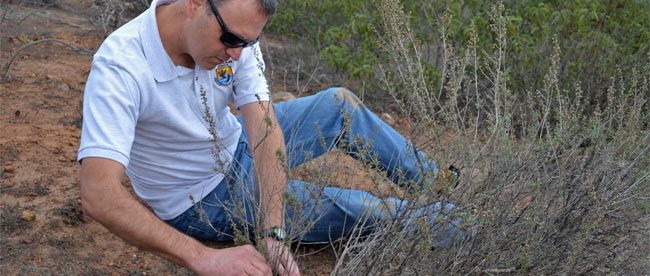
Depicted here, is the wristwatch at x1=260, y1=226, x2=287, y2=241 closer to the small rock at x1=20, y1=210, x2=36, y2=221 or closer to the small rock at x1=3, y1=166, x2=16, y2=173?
the small rock at x1=20, y1=210, x2=36, y2=221

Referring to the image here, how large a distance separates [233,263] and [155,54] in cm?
78

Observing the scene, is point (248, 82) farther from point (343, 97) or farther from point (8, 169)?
point (8, 169)

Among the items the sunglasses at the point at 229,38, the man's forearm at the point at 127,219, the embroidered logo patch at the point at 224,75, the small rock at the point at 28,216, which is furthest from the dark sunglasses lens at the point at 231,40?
the small rock at the point at 28,216

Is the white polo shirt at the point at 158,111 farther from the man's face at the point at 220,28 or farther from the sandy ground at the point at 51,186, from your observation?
the sandy ground at the point at 51,186

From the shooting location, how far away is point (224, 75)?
252 centimetres

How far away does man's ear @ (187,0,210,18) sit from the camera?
2113mm

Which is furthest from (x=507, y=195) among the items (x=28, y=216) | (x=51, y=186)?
(x=51, y=186)

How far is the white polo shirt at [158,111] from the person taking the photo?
1.95 meters

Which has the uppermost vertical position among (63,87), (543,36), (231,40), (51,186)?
(231,40)

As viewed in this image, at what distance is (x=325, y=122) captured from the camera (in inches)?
113

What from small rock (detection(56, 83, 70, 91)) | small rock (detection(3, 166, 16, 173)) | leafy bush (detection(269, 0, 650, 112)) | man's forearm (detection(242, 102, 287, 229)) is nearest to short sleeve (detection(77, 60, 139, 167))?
man's forearm (detection(242, 102, 287, 229))

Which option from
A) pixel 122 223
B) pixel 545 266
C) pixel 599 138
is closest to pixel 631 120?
pixel 599 138

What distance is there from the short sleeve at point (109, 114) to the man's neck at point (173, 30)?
8.6 inches

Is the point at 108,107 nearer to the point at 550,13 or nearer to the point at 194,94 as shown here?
the point at 194,94
